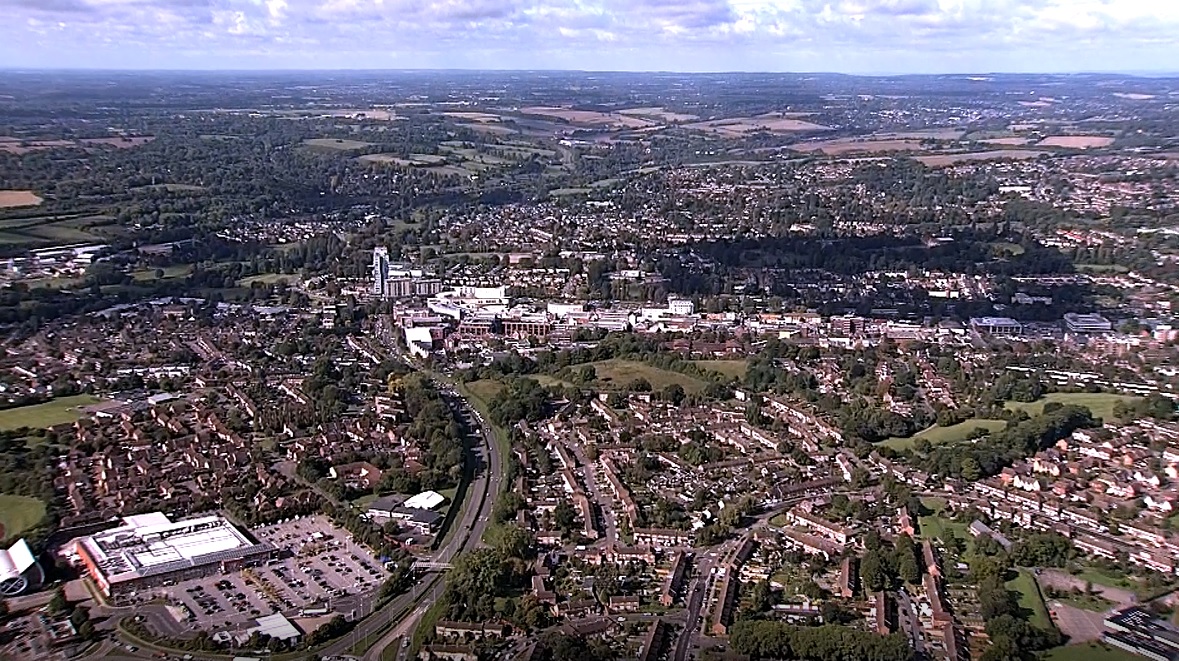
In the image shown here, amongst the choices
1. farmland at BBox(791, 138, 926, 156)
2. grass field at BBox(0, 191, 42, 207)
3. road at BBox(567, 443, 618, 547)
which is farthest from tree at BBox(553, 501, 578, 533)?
farmland at BBox(791, 138, 926, 156)

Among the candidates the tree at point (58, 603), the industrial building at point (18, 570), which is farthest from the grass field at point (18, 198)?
the tree at point (58, 603)

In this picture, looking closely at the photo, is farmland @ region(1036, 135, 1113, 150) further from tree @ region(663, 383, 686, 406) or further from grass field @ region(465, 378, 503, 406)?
grass field @ region(465, 378, 503, 406)

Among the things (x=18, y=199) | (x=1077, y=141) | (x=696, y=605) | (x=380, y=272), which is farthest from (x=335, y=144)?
(x=696, y=605)

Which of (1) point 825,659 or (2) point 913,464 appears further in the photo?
(2) point 913,464

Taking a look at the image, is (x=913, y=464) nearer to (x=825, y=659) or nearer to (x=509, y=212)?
(x=825, y=659)

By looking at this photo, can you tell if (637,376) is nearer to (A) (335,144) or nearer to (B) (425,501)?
(B) (425,501)

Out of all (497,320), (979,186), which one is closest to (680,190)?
(979,186)
